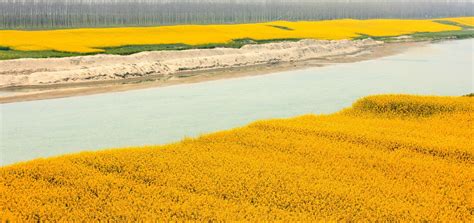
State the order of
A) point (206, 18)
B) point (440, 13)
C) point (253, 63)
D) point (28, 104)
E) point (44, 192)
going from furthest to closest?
point (440, 13) → point (206, 18) → point (253, 63) → point (28, 104) → point (44, 192)

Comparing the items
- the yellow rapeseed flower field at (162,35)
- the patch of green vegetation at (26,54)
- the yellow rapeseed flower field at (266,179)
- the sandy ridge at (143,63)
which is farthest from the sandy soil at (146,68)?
the yellow rapeseed flower field at (266,179)

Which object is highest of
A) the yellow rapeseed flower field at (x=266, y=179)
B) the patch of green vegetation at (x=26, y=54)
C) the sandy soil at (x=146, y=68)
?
the patch of green vegetation at (x=26, y=54)

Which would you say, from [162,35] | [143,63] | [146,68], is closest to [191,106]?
[146,68]

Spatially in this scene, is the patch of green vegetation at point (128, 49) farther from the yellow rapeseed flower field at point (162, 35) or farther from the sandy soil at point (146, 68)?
the sandy soil at point (146, 68)

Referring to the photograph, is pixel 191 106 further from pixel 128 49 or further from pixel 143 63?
pixel 128 49

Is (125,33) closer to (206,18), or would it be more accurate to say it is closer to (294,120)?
(206,18)

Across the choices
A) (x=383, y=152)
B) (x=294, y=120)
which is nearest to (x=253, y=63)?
(x=294, y=120)
